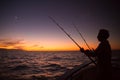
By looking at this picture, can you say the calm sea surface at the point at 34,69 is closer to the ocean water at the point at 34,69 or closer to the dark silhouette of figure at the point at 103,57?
the ocean water at the point at 34,69

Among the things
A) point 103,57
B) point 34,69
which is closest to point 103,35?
point 103,57

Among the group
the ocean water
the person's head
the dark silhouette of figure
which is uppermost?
→ the person's head

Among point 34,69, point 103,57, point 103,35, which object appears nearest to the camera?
point 103,57

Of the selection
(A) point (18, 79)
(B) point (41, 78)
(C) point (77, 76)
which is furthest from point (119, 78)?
(A) point (18, 79)

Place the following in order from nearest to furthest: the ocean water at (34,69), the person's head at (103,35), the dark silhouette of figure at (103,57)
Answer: the dark silhouette of figure at (103,57) < the person's head at (103,35) < the ocean water at (34,69)

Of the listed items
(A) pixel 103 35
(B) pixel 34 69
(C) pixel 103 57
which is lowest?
(B) pixel 34 69

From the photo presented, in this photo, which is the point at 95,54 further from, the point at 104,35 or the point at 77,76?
the point at 77,76

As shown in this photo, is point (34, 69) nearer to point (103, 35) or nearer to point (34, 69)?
point (34, 69)

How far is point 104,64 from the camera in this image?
361 centimetres

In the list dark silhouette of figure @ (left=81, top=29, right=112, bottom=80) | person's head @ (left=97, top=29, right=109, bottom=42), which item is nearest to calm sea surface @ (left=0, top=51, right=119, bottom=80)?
dark silhouette of figure @ (left=81, top=29, right=112, bottom=80)

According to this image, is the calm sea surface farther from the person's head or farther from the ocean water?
the person's head

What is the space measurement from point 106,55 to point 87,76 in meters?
2.28

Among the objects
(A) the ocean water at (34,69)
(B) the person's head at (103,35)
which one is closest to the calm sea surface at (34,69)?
(A) the ocean water at (34,69)

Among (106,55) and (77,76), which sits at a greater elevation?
(106,55)
